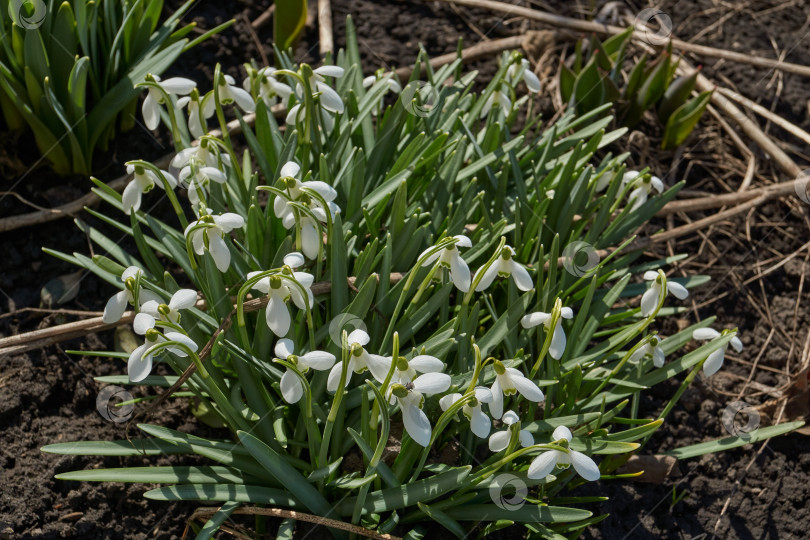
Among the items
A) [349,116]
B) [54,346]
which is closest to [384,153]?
[349,116]

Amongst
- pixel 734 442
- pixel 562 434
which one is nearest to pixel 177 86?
pixel 562 434

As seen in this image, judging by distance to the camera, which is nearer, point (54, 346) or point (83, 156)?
point (54, 346)

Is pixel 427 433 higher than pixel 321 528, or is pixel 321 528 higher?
pixel 427 433

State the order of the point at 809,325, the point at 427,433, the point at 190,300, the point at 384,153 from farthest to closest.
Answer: the point at 809,325
the point at 384,153
the point at 190,300
the point at 427,433

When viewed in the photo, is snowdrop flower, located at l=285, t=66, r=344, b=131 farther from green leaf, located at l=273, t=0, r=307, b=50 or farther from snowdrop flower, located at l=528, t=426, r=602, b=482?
snowdrop flower, located at l=528, t=426, r=602, b=482

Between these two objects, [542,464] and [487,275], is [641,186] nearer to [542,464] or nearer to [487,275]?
[487,275]

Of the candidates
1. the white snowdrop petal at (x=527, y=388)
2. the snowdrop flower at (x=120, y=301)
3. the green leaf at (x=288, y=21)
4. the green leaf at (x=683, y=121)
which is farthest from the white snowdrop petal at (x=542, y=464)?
the green leaf at (x=288, y=21)

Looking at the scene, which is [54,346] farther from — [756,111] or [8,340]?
[756,111]

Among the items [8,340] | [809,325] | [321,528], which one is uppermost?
[8,340]

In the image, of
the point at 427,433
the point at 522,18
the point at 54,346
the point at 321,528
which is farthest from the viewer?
the point at 522,18

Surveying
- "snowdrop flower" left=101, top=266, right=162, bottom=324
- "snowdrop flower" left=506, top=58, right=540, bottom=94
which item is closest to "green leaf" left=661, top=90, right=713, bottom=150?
"snowdrop flower" left=506, top=58, right=540, bottom=94
